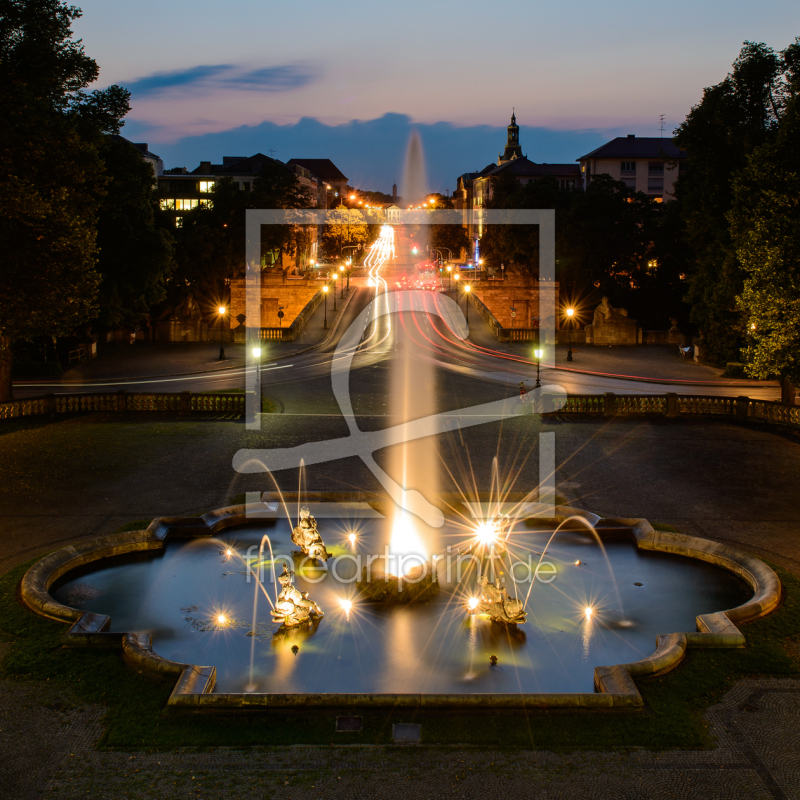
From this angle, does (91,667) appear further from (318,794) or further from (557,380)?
(557,380)

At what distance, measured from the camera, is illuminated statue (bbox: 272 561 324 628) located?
13719 mm

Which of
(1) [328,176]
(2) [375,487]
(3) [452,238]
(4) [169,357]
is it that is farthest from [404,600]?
(1) [328,176]

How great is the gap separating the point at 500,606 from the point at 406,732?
393cm

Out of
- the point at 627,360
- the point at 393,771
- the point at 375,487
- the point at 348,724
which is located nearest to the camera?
the point at 393,771

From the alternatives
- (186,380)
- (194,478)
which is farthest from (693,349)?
(194,478)

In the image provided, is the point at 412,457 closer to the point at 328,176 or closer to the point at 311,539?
the point at 311,539

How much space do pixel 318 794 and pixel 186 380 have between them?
37309 millimetres

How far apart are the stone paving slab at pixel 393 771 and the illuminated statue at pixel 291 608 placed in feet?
12.2

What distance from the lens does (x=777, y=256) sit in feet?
86.3

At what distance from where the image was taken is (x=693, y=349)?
182 ft

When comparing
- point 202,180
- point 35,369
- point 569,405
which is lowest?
point 569,405

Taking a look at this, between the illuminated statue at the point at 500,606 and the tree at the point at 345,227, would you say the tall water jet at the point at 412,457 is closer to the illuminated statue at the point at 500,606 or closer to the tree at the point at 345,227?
the illuminated statue at the point at 500,606

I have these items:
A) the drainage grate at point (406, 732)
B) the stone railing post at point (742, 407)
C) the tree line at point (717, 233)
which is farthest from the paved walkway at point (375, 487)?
the tree line at point (717, 233)

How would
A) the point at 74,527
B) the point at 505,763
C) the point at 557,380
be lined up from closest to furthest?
the point at 505,763 < the point at 74,527 < the point at 557,380
